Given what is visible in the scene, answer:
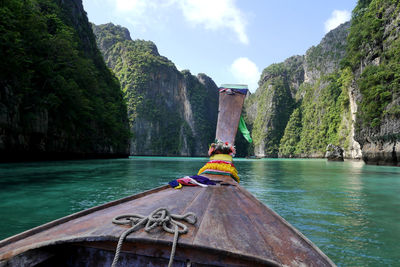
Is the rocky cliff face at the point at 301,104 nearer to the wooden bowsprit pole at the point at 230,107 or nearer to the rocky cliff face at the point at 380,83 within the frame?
the rocky cliff face at the point at 380,83

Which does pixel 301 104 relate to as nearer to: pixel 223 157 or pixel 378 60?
pixel 378 60

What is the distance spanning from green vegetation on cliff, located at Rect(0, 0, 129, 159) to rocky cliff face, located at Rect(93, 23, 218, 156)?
49682 mm

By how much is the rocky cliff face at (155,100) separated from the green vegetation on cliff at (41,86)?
163ft

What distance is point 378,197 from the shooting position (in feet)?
20.5

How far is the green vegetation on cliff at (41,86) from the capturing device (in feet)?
42.5

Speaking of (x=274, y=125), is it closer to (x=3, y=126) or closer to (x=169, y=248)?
(x=3, y=126)

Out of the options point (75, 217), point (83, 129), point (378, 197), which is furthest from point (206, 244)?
point (83, 129)

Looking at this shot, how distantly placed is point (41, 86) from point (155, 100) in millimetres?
63903

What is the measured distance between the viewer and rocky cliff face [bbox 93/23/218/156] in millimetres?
75938

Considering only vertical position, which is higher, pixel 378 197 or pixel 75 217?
pixel 75 217

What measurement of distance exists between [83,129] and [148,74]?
58.8 meters

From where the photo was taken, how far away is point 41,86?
56.5 feet

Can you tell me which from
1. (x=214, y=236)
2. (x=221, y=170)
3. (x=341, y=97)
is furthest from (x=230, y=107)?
(x=341, y=97)

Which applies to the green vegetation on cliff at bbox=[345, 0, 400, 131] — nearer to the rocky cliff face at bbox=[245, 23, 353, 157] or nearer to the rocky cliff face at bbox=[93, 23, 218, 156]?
the rocky cliff face at bbox=[245, 23, 353, 157]
